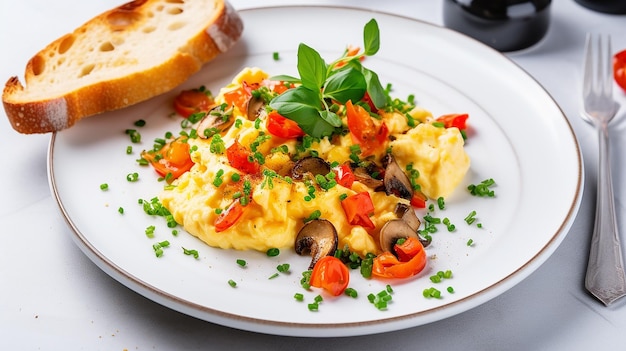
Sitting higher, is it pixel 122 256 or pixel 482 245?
pixel 122 256

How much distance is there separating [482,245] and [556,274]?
17.1 inches

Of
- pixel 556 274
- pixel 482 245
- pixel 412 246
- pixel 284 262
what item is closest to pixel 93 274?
pixel 284 262

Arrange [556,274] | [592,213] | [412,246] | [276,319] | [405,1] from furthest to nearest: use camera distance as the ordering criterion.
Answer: [405,1], [592,213], [556,274], [412,246], [276,319]

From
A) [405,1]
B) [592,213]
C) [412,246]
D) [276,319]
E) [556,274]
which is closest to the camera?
[276,319]

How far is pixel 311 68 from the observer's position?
3.97m

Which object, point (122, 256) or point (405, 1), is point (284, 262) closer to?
point (122, 256)

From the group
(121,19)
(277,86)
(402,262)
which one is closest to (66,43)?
(121,19)

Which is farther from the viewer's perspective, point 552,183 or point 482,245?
point 552,183

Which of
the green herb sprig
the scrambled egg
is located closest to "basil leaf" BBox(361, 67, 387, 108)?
the green herb sprig

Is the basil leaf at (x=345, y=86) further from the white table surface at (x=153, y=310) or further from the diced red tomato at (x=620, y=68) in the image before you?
the diced red tomato at (x=620, y=68)

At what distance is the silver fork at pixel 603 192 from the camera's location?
370 cm

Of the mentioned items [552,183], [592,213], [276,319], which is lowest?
[592,213]

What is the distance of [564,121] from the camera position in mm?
4391

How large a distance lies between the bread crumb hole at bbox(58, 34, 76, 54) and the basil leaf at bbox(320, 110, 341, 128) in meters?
1.99
